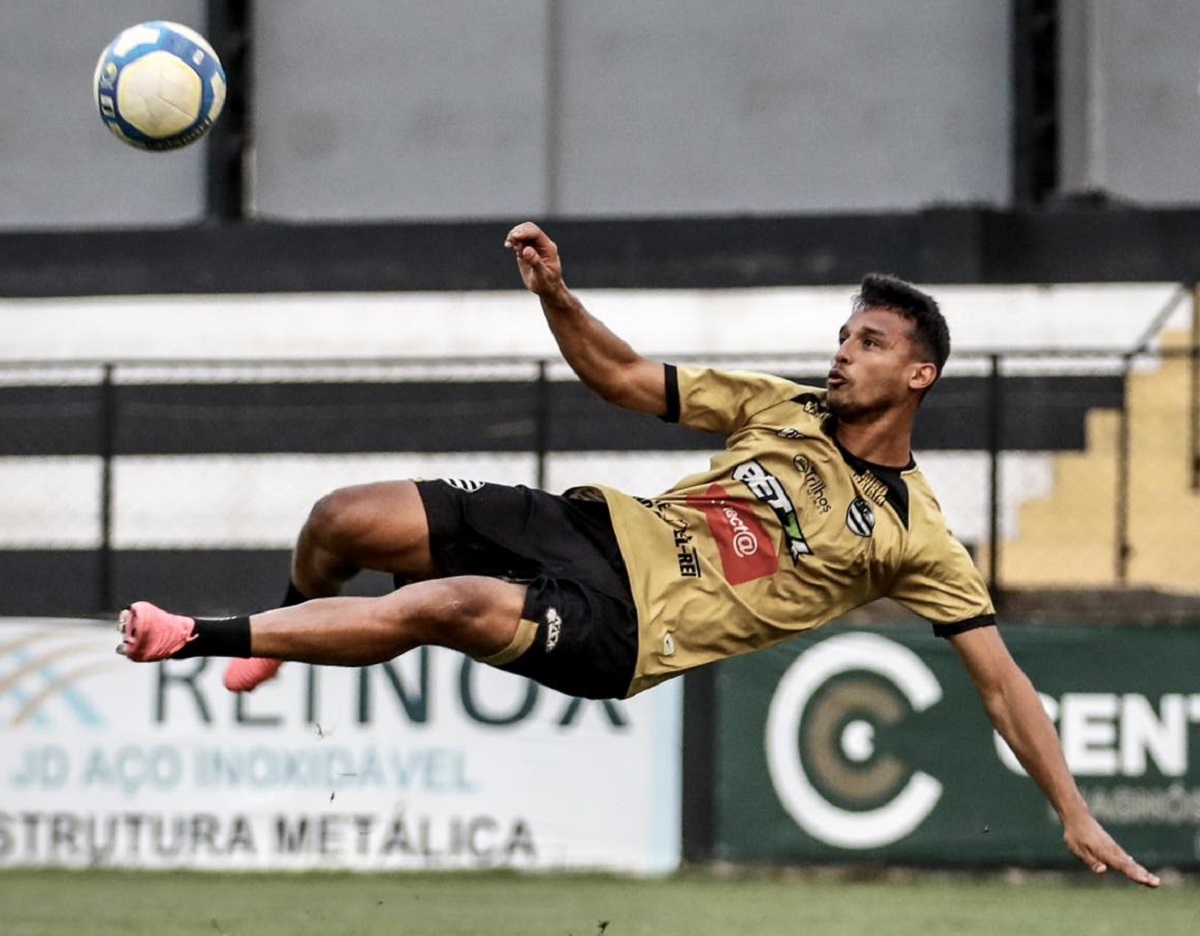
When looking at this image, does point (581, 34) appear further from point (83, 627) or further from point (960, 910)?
point (960, 910)

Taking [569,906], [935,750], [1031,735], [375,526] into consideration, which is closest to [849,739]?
[935,750]

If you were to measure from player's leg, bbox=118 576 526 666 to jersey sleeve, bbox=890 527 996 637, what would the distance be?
5.23ft

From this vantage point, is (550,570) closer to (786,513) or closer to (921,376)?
(786,513)

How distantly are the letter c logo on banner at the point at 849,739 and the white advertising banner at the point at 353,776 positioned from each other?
0.69 meters

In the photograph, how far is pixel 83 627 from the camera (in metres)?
13.5

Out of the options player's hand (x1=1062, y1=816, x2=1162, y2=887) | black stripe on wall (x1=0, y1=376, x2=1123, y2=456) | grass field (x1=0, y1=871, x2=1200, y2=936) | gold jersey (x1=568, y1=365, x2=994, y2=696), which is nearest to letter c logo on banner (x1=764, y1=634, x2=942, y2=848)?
grass field (x1=0, y1=871, x2=1200, y2=936)

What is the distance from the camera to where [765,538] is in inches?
295

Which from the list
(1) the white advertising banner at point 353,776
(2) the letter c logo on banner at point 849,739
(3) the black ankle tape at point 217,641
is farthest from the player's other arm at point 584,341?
(2) the letter c logo on banner at point 849,739

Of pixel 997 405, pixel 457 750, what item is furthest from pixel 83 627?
pixel 997 405

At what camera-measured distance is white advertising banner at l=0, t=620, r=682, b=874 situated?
42.5ft

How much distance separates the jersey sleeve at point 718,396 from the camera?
24.8 feet

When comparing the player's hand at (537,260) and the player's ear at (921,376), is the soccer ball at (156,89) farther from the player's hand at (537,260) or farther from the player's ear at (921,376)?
the player's ear at (921,376)

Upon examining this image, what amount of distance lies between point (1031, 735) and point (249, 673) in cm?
280

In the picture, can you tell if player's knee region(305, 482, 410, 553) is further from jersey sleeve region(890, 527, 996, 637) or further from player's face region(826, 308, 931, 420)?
jersey sleeve region(890, 527, 996, 637)
